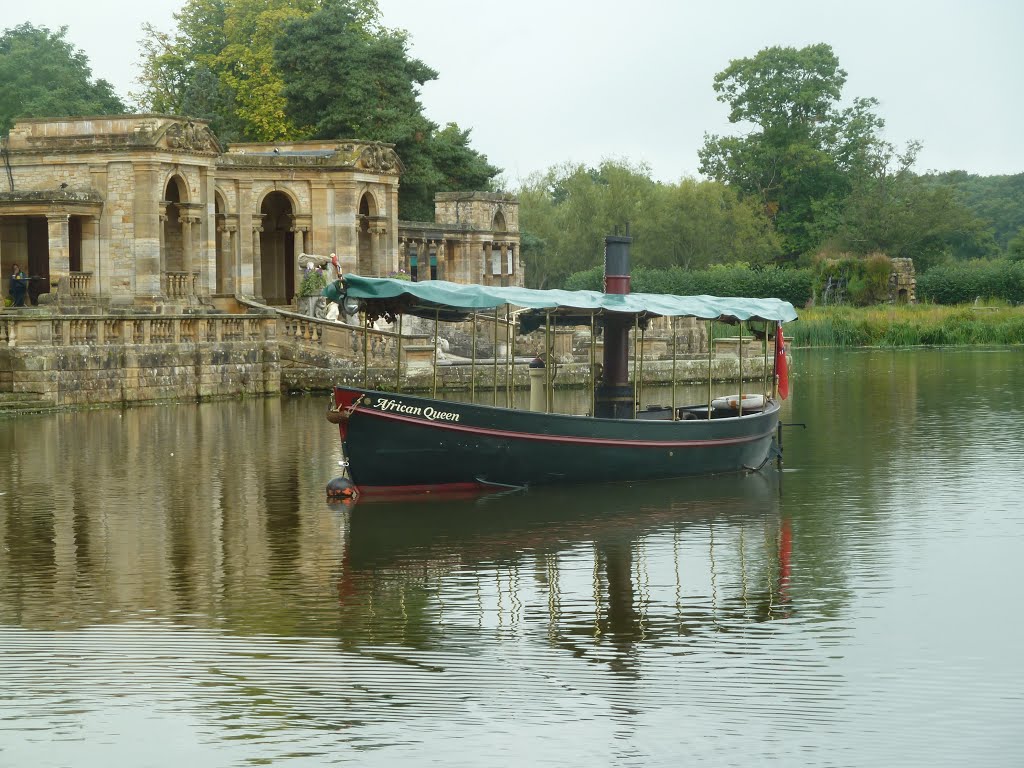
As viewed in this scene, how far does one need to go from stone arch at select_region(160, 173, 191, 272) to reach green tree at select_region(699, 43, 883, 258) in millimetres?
56443

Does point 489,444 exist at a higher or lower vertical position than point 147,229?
lower

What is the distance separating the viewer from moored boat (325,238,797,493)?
68.7 ft

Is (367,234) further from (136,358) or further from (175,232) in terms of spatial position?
(136,358)

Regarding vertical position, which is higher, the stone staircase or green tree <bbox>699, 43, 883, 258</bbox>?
green tree <bbox>699, 43, 883, 258</bbox>

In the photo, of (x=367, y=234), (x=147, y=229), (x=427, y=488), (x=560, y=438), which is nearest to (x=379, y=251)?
(x=367, y=234)

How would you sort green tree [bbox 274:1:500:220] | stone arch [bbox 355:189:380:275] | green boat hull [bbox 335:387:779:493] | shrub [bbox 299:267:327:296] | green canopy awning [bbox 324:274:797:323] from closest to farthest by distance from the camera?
green boat hull [bbox 335:387:779:493], green canopy awning [bbox 324:274:797:323], shrub [bbox 299:267:327:296], stone arch [bbox 355:189:380:275], green tree [bbox 274:1:500:220]

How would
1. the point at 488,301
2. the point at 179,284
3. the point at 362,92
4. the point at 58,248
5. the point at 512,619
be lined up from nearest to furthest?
the point at 512,619, the point at 488,301, the point at 58,248, the point at 179,284, the point at 362,92

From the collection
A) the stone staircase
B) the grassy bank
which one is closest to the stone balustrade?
the stone staircase

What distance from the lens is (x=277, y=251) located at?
Answer: 177ft

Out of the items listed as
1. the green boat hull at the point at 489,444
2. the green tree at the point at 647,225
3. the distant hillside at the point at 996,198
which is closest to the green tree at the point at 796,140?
the green tree at the point at 647,225

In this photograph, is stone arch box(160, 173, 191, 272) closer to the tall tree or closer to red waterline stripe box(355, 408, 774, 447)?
the tall tree

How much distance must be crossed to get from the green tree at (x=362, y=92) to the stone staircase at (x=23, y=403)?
102 ft

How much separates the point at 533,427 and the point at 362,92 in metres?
44.3

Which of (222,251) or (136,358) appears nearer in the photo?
(136,358)
